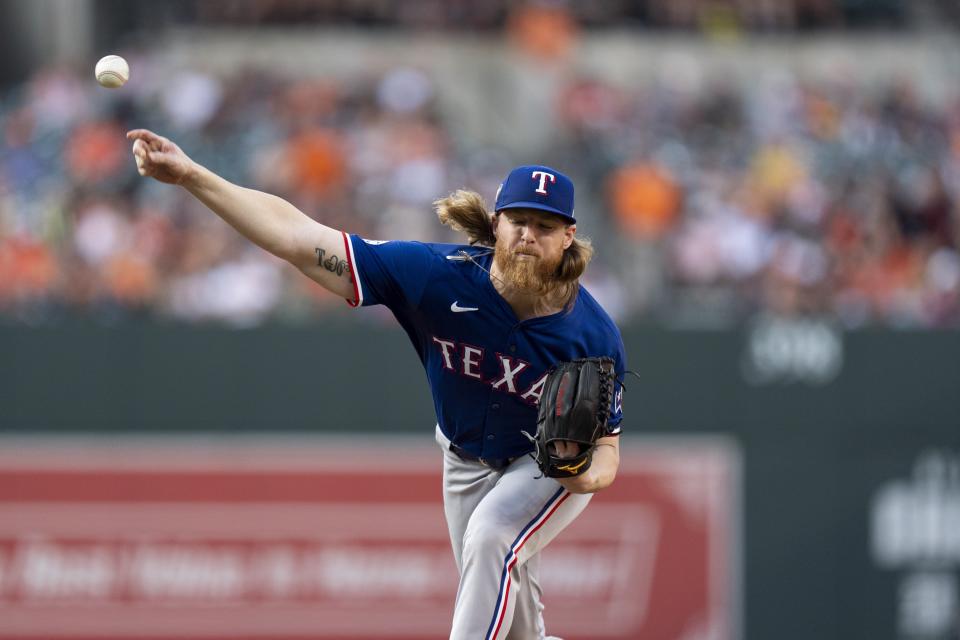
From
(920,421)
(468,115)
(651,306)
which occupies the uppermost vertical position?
(468,115)

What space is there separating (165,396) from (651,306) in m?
3.85

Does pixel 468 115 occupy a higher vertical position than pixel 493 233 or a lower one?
higher

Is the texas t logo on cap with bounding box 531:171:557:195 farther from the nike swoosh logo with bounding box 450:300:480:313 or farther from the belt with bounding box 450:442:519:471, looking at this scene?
the belt with bounding box 450:442:519:471

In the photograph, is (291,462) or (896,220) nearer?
(291,462)

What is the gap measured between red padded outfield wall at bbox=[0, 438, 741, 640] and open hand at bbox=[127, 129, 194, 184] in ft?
17.6

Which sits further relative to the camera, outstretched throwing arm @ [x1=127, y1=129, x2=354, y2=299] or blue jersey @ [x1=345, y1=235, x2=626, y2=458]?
blue jersey @ [x1=345, y1=235, x2=626, y2=458]

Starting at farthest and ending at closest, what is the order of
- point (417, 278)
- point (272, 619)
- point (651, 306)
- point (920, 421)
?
point (651, 306) → point (920, 421) → point (272, 619) → point (417, 278)

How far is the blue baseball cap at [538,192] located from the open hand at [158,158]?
109 centimetres

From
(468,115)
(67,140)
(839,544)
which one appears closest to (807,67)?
(468,115)

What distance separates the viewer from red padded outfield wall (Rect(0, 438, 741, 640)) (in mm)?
9508

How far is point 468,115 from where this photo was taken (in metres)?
15.1

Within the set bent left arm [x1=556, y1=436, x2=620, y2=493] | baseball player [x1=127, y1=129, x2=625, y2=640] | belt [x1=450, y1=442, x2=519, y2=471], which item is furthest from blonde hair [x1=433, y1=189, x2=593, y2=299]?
belt [x1=450, y1=442, x2=519, y2=471]

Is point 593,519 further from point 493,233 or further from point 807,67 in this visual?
point 807,67

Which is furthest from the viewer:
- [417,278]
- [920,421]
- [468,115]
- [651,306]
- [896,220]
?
[468,115]
